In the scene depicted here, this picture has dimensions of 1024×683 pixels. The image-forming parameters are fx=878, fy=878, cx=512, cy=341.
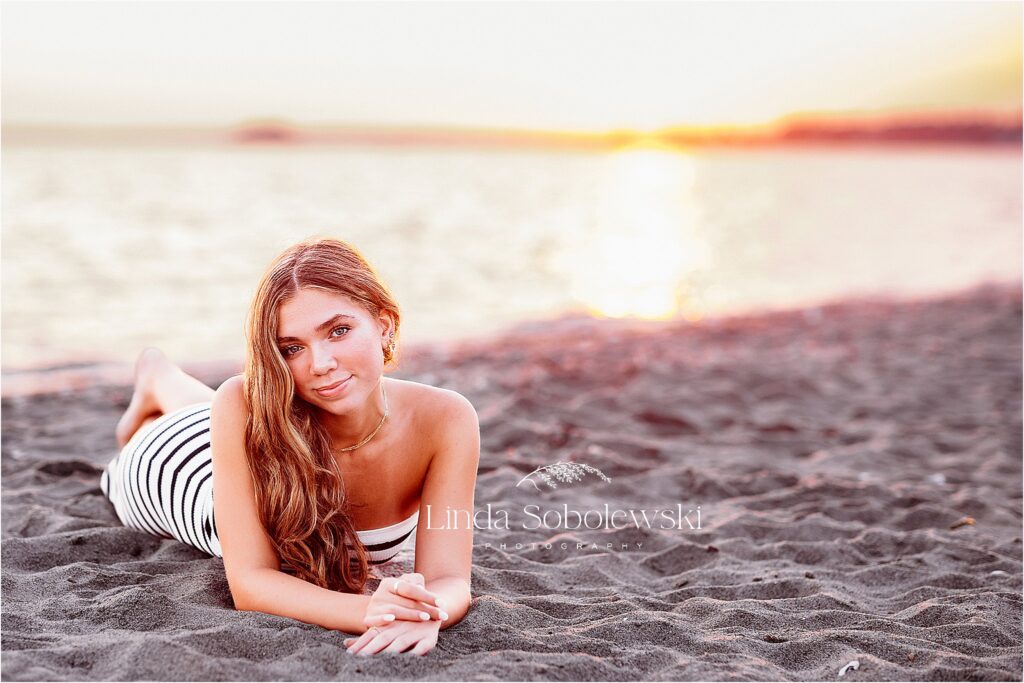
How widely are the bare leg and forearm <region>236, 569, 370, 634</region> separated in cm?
171

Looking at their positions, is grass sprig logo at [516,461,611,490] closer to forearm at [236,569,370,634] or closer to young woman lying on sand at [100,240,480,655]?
young woman lying on sand at [100,240,480,655]

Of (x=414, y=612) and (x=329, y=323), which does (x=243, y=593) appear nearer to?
(x=414, y=612)

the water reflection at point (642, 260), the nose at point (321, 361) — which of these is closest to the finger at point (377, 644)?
the nose at point (321, 361)

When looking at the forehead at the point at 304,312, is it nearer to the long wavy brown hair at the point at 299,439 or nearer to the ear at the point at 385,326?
the long wavy brown hair at the point at 299,439

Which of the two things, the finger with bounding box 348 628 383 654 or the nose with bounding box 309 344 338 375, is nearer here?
the finger with bounding box 348 628 383 654

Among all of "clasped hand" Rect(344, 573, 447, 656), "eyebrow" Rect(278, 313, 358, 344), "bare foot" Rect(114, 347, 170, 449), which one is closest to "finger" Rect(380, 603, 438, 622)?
"clasped hand" Rect(344, 573, 447, 656)

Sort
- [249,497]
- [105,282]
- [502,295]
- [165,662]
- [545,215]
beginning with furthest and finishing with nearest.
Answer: [545,215] → [502,295] → [105,282] → [249,497] → [165,662]

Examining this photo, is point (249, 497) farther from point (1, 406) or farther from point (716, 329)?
point (716, 329)

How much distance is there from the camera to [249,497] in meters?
2.90

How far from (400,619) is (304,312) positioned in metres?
0.99

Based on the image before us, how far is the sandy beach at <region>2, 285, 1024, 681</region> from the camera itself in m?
2.71

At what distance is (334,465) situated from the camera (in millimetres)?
3012

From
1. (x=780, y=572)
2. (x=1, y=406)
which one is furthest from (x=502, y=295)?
(x=780, y=572)

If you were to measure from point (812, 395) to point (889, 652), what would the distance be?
15.3 ft
